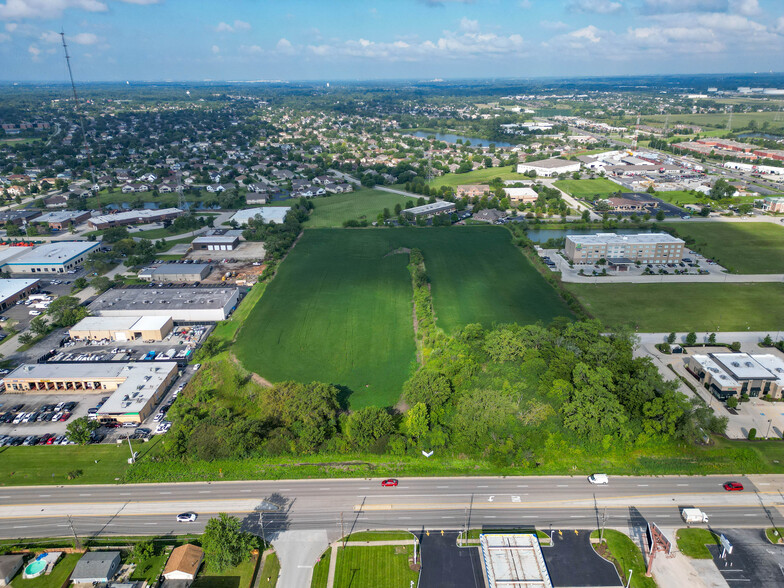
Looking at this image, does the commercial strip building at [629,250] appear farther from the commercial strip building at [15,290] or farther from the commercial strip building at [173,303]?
the commercial strip building at [15,290]

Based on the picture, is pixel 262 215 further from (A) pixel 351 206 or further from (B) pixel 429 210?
(B) pixel 429 210

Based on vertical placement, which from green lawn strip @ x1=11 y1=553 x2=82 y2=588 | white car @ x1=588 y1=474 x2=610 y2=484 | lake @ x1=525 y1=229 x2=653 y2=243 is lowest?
green lawn strip @ x1=11 y1=553 x2=82 y2=588

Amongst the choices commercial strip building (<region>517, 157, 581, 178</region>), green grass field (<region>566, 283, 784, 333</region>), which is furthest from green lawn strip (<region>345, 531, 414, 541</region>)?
commercial strip building (<region>517, 157, 581, 178</region>)

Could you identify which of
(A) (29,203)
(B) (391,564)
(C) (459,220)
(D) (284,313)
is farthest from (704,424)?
(A) (29,203)

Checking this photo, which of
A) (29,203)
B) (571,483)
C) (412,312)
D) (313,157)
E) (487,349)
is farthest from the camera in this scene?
(313,157)

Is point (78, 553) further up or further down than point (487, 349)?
further down

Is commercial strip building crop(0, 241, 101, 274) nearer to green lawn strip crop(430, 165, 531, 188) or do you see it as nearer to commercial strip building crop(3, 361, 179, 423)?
commercial strip building crop(3, 361, 179, 423)

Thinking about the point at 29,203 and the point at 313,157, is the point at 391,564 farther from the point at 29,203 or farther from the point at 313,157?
the point at 313,157
